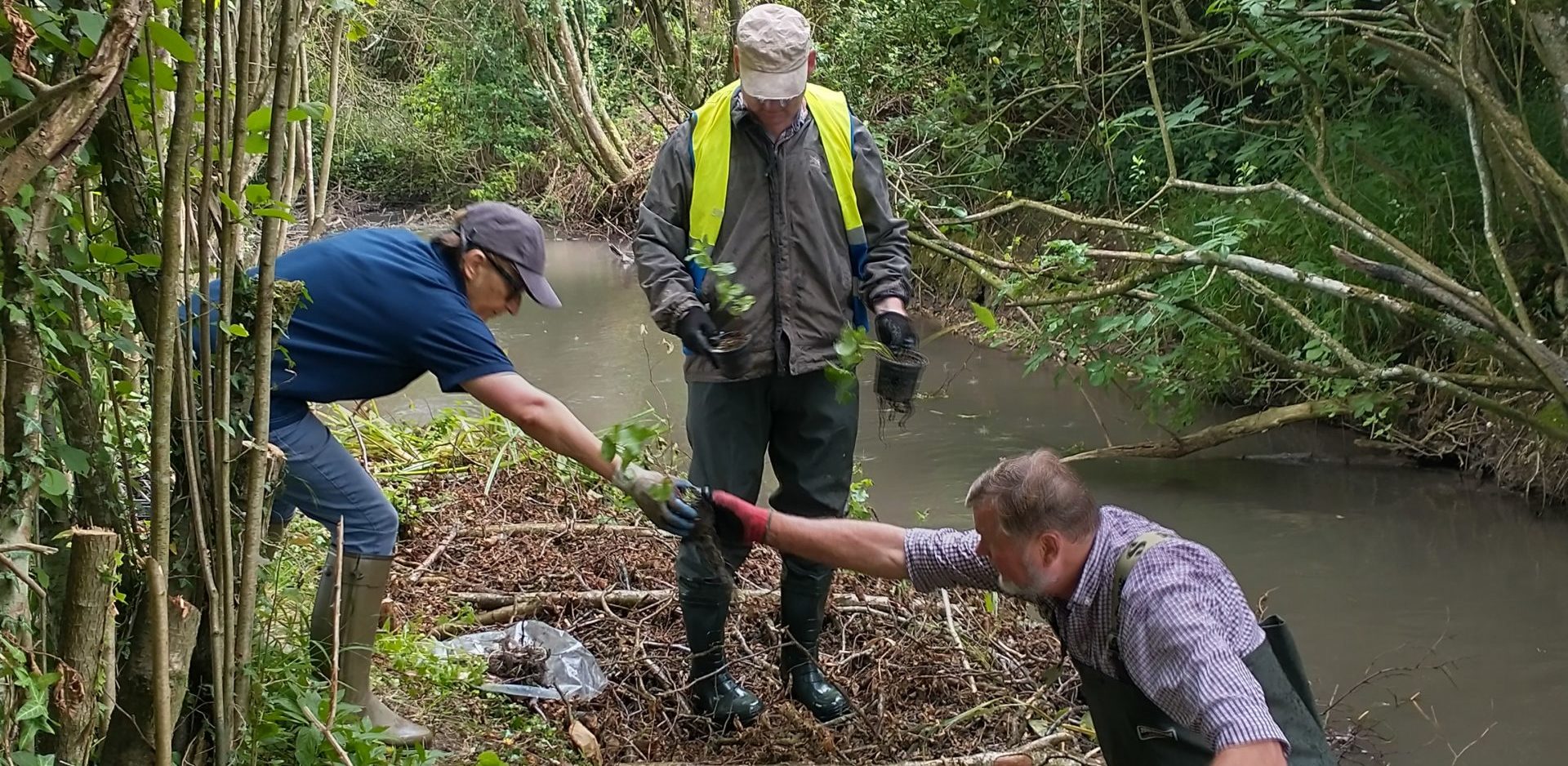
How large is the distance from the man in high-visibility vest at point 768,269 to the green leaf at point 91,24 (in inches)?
67.9

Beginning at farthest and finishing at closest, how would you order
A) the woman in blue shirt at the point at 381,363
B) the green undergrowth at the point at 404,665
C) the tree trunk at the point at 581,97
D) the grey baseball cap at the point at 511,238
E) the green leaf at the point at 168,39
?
the tree trunk at the point at 581,97 → the grey baseball cap at the point at 511,238 → the woman in blue shirt at the point at 381,363 → the green undergrowth at the point at 404,665 → the green leaf at the point at 168,39

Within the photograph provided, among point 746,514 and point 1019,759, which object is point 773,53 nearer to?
point 746,514

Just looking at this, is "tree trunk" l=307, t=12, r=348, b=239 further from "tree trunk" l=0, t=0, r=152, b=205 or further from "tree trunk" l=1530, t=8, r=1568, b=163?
"tree trunk" l=1530, t=8, r=1568, b=163

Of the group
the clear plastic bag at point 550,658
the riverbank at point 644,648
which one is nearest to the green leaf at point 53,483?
the riverbank at point 644,648

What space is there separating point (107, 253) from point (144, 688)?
0.71 meters

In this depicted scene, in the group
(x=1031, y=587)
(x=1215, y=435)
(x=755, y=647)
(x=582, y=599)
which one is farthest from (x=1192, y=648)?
(x=1215, y=435)

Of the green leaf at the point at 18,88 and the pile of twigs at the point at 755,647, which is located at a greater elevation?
the green leaf at the point at 18,88

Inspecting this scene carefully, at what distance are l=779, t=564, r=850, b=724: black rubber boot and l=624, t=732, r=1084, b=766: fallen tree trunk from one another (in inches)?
11.1

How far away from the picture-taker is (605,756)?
333cm

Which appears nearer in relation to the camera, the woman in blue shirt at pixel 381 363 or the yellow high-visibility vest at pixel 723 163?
the woman in blue shirt at pixel 381 363

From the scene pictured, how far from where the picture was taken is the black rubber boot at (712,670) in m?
3.43

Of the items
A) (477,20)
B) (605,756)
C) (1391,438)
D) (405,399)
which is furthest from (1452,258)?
(477,20)

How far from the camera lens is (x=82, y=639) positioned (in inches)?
71.4

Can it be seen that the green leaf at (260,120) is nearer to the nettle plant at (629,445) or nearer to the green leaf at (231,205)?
the green leaf at (231,205)
